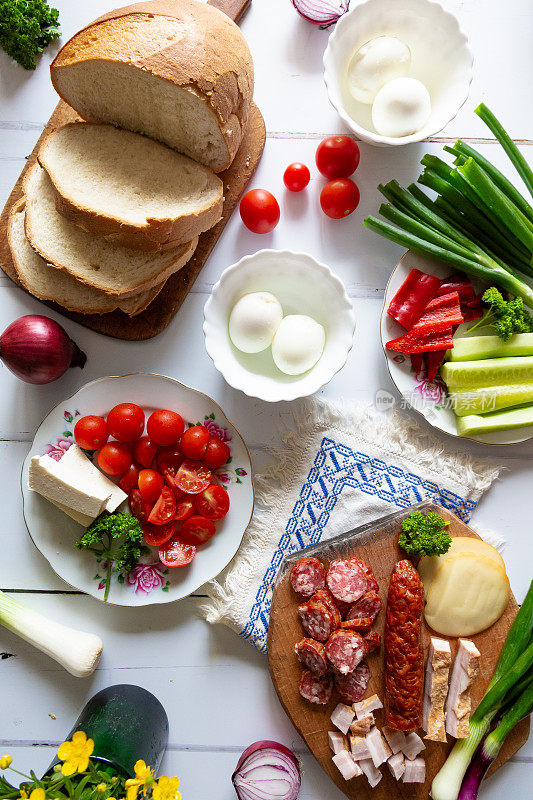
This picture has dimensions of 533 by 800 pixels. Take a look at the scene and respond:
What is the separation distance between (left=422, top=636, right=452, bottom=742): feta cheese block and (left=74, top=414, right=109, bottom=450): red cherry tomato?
4.32ft

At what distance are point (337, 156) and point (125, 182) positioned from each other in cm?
Result: 74

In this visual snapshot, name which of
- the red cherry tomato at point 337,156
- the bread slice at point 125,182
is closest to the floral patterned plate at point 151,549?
the bread slice at point 125,182

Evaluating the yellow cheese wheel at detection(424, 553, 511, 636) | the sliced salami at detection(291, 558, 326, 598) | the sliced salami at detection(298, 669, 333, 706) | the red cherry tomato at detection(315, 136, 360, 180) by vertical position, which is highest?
the red cherry tomato at detection(315, 136, 360, 180)

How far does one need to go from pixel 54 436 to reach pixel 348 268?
3.97ft

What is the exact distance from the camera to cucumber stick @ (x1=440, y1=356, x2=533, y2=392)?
210 centimetres

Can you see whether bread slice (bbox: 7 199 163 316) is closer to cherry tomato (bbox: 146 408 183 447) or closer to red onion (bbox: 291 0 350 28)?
cherry tomato (bbox: 146 408 183 447)

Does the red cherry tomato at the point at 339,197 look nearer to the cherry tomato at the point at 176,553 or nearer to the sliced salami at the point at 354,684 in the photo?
the cherry tomato at the point at 176,553

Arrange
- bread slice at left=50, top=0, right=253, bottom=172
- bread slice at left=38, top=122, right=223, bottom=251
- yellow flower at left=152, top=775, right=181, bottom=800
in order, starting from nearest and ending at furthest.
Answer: yellow flower at left=152, top=775, right=181, bottom=800, bread slice at left=50, top=0, right=253, bottom=172, bread slice at left=38, top=122, right=223, bottom=251

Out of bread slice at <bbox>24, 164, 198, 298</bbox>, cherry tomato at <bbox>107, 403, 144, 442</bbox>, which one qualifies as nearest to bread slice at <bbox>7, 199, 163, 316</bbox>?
bread slice at <bbox>24, 164, 198, 298</bbox>

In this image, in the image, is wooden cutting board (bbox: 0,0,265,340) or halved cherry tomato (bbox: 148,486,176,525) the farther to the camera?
wooden cutting board (bbox: 0,0,265,340)

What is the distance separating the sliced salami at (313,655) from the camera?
6.58ft

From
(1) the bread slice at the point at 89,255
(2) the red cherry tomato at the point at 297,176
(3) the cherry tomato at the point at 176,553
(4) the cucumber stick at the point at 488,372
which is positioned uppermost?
(2) the red cherry tomato at the point at 297,176

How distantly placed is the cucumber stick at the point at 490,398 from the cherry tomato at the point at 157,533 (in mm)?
1064

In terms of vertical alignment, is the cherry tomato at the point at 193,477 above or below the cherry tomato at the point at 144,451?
above
